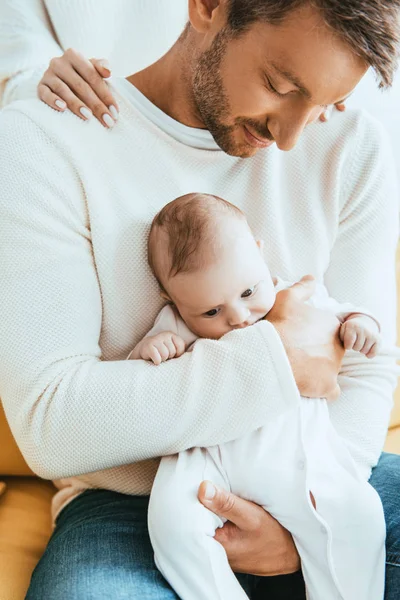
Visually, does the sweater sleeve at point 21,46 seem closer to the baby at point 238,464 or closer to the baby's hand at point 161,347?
the baby at point 238,464

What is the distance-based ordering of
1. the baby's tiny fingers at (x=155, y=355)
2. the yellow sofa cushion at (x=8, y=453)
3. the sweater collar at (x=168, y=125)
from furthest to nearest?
1. the yellow sofa cushion at (x=8, y=453)
2. the sweater collar at (x=168, y=125)
3. the baby's tiny fingers at (x=155, y=355)

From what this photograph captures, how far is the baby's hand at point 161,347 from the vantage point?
1108mm

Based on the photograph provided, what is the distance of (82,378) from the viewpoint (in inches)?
42.0

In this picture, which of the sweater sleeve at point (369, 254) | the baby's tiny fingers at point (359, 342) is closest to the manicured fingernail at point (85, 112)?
the sweater sleeve at point (369, 254)

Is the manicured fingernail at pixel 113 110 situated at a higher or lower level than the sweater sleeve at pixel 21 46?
lower

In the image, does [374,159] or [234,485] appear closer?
[234,485]

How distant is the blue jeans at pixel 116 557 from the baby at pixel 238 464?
0.04 metres

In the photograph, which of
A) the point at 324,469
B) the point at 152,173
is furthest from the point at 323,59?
the point at 324,469

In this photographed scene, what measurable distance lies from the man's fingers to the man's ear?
842mm

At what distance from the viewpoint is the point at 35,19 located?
5.46ft

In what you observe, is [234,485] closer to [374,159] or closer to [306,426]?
[306,426]

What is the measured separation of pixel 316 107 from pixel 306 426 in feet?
1.88

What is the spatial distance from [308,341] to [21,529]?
29.2 inches

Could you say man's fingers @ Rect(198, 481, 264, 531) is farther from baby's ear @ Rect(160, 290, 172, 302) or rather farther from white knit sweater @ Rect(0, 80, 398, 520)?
baby's ear @ Rect(160, 290, 172, 302)
